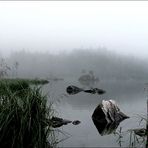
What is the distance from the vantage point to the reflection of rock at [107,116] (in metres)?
25.3

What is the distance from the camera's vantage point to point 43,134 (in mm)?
9633

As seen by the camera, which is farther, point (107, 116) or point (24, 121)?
point (107, 116)

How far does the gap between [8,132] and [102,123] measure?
56.7 feet

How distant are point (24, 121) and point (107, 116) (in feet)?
60.1

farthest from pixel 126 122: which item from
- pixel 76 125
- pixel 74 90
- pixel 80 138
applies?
pixel 74 90

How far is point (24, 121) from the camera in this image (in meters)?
9.16

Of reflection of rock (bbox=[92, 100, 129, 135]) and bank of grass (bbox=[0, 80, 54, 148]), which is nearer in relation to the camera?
bank of grass (bbox=[0, 80, 54, 148])

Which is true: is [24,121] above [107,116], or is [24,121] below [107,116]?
below

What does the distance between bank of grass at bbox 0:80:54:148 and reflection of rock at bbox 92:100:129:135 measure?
1505 cm

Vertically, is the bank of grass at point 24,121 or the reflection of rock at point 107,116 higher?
the reflection of rock at point 107,116

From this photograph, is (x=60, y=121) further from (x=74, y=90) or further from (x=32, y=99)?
(x=74, y=90)

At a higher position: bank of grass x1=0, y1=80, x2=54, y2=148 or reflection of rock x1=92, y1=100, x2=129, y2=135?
reflection of rock x1=92, y1=100, x2=129, y2=135

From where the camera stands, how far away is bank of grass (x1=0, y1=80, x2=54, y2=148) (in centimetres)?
920

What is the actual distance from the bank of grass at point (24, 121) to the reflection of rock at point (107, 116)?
15053mm
